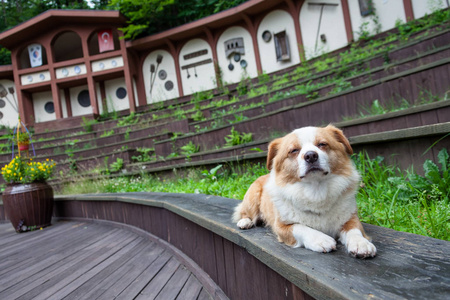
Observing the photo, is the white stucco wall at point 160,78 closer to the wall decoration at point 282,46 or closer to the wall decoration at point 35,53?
the wall decoration at point 35,53

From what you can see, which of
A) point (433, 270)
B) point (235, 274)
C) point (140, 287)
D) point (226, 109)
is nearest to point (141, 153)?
point (226, 109)

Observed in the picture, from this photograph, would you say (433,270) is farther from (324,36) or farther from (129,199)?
(324,36)

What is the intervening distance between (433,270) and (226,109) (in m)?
7.78

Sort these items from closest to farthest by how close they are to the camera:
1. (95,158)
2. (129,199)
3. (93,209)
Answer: (129,199)
(93,209)
(95,158)

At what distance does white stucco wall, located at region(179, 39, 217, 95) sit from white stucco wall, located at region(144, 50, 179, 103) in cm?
58

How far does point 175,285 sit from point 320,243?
139 cm

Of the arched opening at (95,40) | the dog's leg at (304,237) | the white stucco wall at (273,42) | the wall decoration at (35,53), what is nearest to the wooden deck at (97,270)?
the dog's leg at (304,237)

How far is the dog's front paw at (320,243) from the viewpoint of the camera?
3.44 ft

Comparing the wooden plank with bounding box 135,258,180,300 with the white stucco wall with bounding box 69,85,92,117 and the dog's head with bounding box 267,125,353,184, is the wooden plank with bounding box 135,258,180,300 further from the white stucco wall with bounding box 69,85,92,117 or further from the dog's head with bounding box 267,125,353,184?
the white stucco wall with bounding box 69,85,92,117

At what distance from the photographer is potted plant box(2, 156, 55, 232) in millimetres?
4699

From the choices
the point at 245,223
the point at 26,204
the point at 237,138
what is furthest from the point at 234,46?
the point at 245,223

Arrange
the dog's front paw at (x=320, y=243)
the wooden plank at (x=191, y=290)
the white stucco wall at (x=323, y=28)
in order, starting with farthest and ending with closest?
the white stucco wall at (x=323, y=28) < the wooden plank at (x=191, y=290) < the dog's front paw at (x=320, y=243)

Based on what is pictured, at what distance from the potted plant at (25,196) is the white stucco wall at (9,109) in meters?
14.7

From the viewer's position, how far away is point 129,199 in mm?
3523
